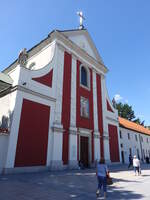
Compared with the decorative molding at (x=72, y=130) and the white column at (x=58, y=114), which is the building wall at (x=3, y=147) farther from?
the decorative molding at (x=72, y=130)

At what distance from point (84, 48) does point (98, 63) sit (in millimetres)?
2931

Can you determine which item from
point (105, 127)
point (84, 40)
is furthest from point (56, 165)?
point (84, 40)

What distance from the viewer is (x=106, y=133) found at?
19.6m

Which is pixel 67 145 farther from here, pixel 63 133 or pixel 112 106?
pixel 112 106

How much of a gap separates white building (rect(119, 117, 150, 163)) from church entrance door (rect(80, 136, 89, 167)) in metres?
11.7

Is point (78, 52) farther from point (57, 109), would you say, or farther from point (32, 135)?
point (32, 135)

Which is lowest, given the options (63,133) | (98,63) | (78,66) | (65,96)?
(63,133)

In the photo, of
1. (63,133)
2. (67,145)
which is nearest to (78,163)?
(67,145)

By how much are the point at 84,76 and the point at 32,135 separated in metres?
11.0

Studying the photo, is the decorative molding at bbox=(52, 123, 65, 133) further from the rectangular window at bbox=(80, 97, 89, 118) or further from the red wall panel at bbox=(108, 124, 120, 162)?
the red wall panel at bbox=(108, 124, 120, 162)

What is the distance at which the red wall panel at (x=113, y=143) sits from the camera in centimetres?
2014

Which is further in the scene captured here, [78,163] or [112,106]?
[112,106]

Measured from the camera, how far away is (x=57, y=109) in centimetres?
1466

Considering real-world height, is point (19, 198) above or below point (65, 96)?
below
